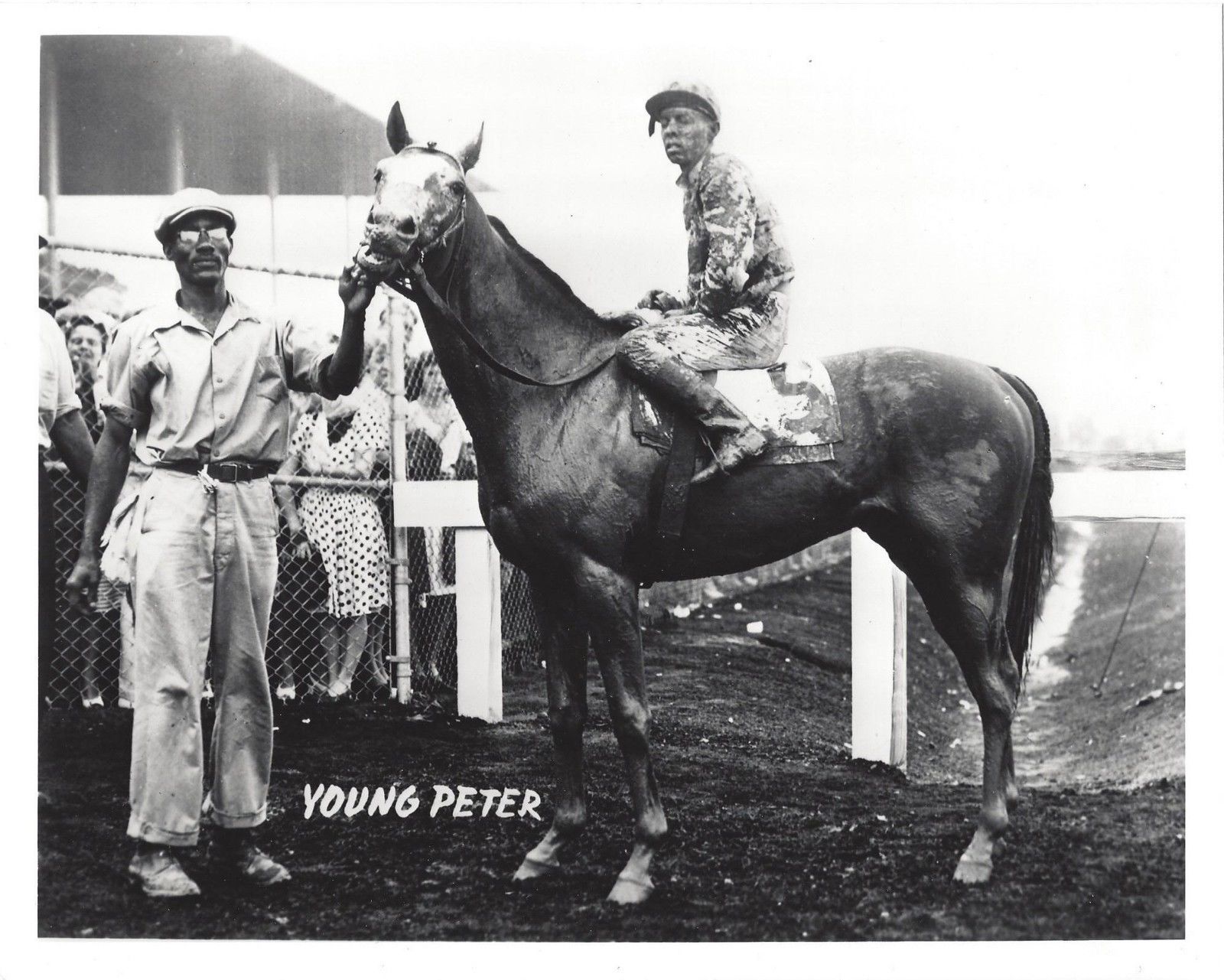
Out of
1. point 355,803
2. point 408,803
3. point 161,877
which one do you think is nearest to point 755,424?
point 408,803

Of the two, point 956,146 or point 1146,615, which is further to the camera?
point 1146,615

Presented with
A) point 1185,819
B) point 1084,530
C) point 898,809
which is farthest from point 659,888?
point 1084,530

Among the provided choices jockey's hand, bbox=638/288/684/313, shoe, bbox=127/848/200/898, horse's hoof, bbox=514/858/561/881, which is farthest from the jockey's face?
shoe, bbox=127/848/200/898

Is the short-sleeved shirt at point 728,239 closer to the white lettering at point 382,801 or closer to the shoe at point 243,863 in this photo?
the white lettering at point 382,801

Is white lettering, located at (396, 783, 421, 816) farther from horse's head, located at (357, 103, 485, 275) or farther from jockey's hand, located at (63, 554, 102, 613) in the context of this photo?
horse's head, located at (357, 103, 485, 275)

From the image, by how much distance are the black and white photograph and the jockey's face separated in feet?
0.07

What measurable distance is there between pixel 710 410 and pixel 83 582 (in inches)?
92.8

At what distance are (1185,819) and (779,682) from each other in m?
2.60

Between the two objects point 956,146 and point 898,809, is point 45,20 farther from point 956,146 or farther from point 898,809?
point 898,809

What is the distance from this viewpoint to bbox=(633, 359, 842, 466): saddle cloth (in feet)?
14.7

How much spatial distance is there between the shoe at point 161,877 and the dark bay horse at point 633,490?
1.19 meters

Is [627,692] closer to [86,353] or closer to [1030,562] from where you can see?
[1030,562]

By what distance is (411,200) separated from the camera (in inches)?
157

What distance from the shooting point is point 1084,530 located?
11.8 metres
